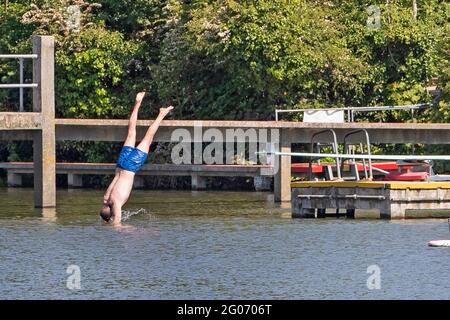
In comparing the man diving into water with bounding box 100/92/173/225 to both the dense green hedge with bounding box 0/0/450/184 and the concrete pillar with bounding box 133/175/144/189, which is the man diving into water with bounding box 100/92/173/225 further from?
the concrete pillar with bounding box 133/175/144/189

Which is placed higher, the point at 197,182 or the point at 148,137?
the point at 148,137

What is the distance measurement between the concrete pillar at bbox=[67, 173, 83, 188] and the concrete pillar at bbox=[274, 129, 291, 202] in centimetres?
1414

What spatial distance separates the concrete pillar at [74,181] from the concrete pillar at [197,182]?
510 centimetres

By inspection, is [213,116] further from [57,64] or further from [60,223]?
[60,223]

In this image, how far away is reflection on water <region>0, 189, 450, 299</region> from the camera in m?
29.9

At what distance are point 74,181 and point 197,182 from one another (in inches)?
215

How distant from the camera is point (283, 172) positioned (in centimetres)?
4975

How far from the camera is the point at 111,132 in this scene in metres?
48.2

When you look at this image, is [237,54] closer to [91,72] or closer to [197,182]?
[197,182]
